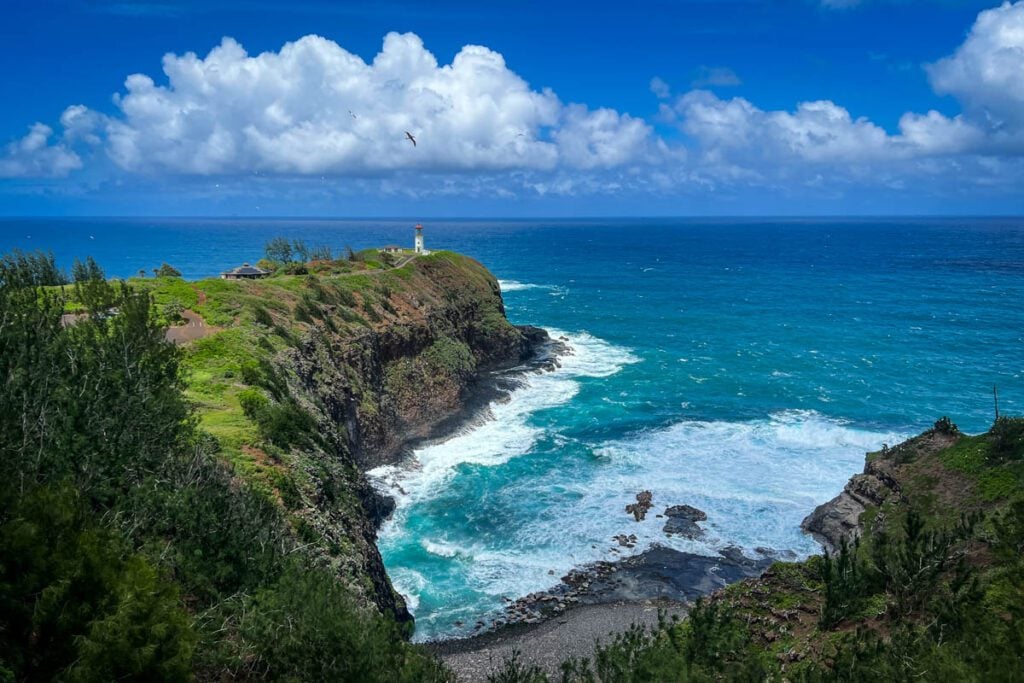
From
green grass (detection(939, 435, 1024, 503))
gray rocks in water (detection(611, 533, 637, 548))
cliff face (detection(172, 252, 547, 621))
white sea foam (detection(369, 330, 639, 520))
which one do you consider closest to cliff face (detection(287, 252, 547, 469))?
cliff face (detection(172, 252, 547, 621))

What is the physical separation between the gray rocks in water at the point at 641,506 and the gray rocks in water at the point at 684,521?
57.2 inches

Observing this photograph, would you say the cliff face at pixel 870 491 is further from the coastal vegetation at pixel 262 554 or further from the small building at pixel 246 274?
the small building at pixel 246 274

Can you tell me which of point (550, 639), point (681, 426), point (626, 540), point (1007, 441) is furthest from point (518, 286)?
point (550, 639)

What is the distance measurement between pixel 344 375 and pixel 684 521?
97.3 feet

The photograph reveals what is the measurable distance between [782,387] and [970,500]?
131ft

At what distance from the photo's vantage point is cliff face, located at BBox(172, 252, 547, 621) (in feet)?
90.9

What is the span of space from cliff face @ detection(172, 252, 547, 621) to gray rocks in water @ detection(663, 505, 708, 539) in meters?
19.3

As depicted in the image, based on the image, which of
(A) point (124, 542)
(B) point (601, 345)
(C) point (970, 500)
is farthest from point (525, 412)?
(A) point (124, 542)

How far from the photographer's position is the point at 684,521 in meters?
41.5

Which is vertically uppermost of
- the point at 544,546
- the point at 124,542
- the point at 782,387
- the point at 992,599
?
the point at 124,542

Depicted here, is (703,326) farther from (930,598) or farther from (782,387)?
(930,598)

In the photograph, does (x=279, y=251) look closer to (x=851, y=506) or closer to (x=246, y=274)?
(x=246, y=274)

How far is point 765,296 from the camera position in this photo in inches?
5217

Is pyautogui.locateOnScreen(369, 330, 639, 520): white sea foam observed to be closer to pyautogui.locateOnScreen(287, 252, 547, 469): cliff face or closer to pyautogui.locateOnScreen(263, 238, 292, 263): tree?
pyautogui.locateOnScreen(287, 252, 547, 469): cliff face
